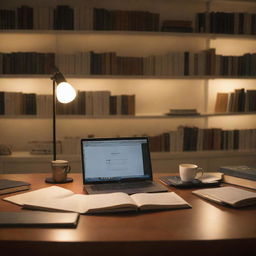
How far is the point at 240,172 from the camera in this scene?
1.80 meters

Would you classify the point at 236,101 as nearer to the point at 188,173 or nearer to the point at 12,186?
the point at 188,173

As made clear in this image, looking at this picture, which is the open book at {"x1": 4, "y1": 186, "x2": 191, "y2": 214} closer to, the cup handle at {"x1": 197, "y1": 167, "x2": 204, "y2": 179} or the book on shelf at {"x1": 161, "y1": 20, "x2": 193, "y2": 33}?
the cup handle at {"x1": 197, "y1": 167, "x2": 204, "y2": 179}

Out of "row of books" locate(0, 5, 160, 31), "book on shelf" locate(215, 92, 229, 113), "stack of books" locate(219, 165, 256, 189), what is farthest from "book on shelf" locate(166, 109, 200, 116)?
"stack of books" locate(219, 165, 256, 189)

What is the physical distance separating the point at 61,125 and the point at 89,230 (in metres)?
2.60

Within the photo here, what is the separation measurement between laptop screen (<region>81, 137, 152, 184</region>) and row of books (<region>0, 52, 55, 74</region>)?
5.90 ft

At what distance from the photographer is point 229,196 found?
149 centimetres

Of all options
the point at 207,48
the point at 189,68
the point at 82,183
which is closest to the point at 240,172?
the point at 82,183

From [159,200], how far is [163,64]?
90.3 inches

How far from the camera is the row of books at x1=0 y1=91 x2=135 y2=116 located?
340 centimetres

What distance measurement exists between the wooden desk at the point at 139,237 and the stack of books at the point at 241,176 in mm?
474

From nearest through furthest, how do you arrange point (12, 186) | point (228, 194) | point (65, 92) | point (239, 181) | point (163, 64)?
1. point (228, 194)
2. point (12, 186)
3. point (239, 181)
4. point (65, 92)
5. point (163, 64)

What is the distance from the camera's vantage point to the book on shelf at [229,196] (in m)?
1.42

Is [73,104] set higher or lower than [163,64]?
lower

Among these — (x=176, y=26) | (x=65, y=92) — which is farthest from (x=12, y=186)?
(x=176, y=26)
